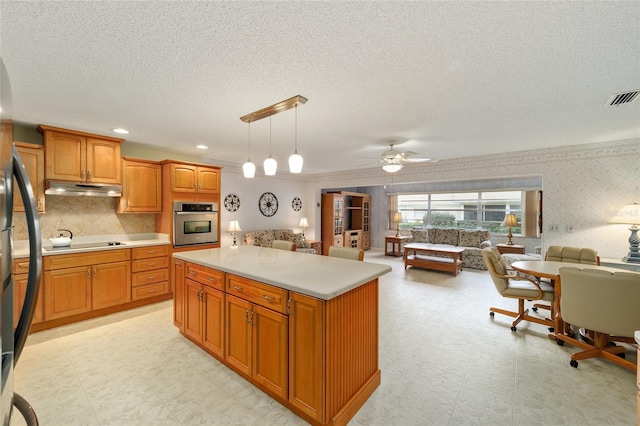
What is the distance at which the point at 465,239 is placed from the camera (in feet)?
23.0

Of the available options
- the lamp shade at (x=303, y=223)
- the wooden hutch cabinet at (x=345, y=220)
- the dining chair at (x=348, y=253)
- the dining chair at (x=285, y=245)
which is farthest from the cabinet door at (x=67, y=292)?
the wooden hutch cabinet at (x=345, y=220)

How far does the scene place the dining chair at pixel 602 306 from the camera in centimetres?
217

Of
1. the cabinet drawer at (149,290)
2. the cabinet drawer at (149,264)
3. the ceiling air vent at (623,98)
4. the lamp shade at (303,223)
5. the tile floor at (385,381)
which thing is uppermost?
the ceiling air vent at (623,98)

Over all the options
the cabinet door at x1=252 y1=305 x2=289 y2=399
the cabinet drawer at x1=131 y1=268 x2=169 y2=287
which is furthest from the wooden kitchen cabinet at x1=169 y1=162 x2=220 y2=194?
the cabinet door at x1=252 y1=305 x2=289 y2=399

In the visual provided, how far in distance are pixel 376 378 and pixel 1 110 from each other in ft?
8.20

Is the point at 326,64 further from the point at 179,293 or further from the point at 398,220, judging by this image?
Result: the point at 398,220

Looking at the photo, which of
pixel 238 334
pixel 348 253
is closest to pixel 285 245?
pixel 348 253

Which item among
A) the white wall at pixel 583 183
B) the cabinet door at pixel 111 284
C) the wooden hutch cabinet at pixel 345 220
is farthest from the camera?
the wooden hutch cabinet at pixel 345 220

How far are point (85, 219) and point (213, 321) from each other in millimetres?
2931

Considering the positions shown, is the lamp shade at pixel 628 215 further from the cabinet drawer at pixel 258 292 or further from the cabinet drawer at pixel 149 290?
the cabinet drawer at pixel 149 290

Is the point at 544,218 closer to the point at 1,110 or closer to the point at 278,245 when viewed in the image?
the point at 278,245

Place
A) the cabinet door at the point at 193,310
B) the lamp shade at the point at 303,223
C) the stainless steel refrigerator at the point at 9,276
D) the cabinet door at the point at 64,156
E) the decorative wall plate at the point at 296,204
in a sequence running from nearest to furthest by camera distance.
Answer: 1. the stainless steel refrigerator at the point at 9,276
2. the cabinet door at the point at 193,310
3. the cabinet door at the point at 64,156
4. the lamp shade at the point at 303,223
5. the decorative wall plate at the point at 296,204

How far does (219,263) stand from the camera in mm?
2404

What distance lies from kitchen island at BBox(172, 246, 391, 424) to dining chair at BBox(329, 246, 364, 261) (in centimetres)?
36
